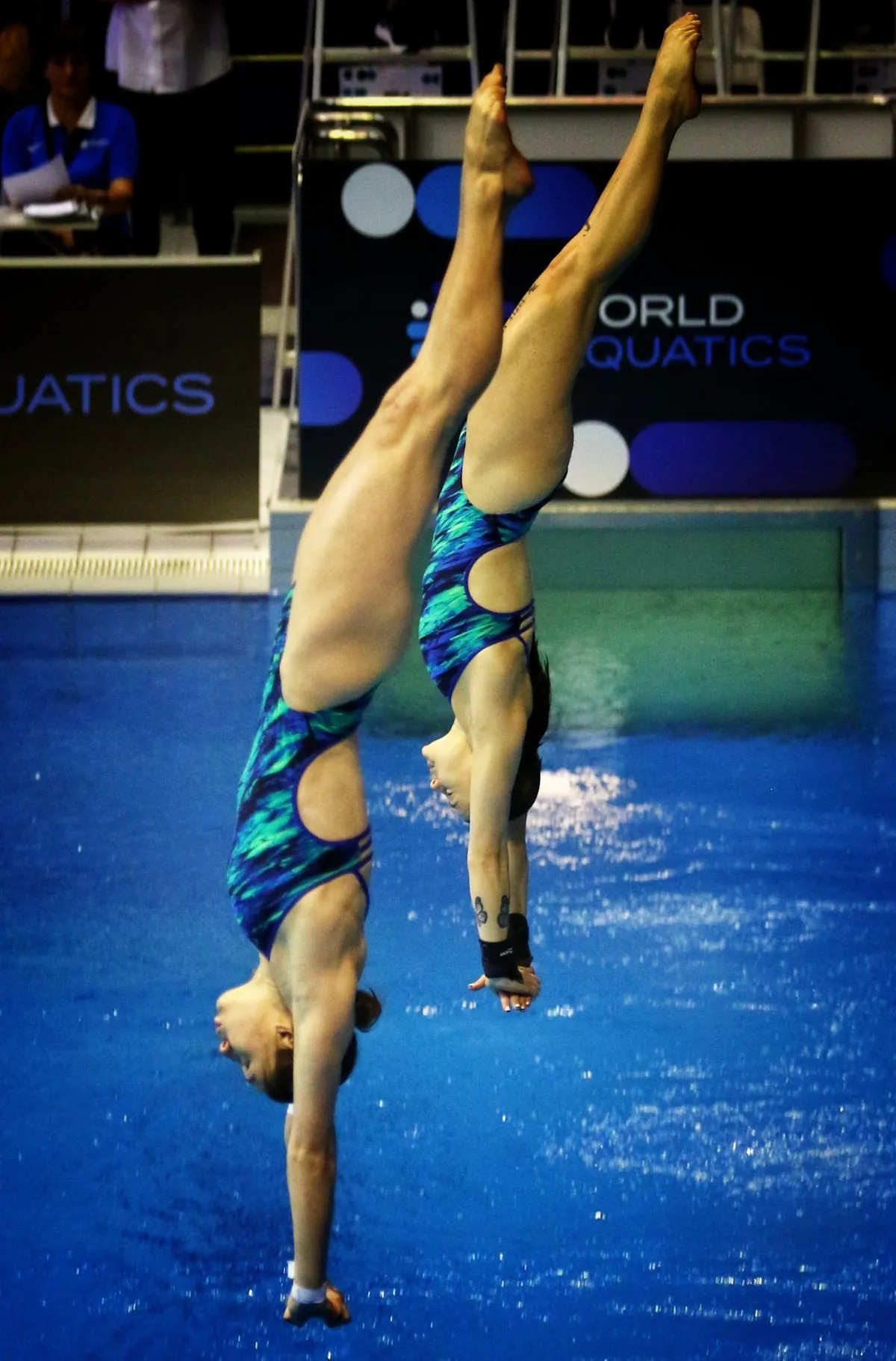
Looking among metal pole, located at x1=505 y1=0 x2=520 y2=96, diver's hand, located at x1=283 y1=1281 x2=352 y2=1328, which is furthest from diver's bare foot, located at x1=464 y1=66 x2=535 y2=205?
metal pole, located at x1=505 y1=0 x2=520 y2=96

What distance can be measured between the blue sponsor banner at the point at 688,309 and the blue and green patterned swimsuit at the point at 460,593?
5013mm

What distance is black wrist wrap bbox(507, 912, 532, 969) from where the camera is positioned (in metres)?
3.88

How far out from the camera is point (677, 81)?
3268 mm

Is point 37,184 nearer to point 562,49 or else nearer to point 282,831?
point 562,49

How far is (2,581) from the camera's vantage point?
898 cm

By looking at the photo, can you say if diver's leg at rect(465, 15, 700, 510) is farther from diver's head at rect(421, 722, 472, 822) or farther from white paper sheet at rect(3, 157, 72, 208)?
white paper sheet at rect(3, 157, 72, 208)

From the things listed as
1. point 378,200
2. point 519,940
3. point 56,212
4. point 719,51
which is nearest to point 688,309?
point 378,200

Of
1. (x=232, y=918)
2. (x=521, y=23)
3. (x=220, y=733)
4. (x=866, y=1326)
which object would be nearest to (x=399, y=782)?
(x=220, y=733)

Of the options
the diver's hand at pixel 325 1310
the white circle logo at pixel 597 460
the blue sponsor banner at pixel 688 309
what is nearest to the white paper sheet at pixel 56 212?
the blue sponsor banner at pixel 688 309

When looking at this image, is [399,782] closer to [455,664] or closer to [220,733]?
[220,733]

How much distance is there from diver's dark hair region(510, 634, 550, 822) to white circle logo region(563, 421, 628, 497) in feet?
16.6

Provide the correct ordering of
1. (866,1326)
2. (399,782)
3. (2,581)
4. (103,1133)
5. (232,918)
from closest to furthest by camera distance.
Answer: (866,1326) → (103,1133) → (232,918) → (399,782) → (2,581)

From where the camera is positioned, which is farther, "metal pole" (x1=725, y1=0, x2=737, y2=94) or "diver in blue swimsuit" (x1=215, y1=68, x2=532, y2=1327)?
"metal pole" (x1=725, y1=0, x2=737, y2=94)

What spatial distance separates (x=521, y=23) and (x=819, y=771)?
6375mm
